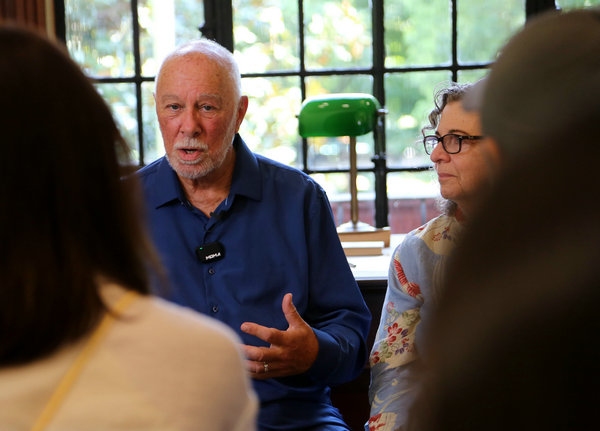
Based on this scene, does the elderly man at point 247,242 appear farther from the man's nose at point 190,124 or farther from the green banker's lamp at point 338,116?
the green banker's lamp at point 338,116

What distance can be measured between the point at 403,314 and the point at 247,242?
0.48 m

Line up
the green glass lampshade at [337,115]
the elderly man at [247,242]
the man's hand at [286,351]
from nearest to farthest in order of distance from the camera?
the man's hand at [286,351] → the elderly man at [247,242] → the green glass lampshade at [337,115]

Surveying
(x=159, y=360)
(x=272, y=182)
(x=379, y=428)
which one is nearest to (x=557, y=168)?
(x=159, y=360)

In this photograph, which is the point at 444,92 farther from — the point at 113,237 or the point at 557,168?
the point at 557,168

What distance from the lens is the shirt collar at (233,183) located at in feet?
6.93

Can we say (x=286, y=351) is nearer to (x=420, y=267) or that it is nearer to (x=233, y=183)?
(x=420, y=267)

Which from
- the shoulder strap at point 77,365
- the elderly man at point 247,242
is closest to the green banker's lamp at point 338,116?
the elderly man at point 247,242

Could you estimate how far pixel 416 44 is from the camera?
3.42 meters

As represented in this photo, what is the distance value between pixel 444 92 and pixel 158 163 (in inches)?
34.4

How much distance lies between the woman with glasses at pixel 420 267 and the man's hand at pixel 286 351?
184 mm

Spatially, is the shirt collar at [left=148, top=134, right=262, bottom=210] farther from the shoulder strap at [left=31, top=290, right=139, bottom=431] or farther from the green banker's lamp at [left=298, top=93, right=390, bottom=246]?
the shoulder strap at [left=31, top=290, right=139, bottom=431]

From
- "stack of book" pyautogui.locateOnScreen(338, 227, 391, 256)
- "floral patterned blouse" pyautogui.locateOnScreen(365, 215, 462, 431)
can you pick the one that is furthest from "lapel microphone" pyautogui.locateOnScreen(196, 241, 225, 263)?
"stack of book" pyautogui.locateOnScreen(338, 227, 391, 256)

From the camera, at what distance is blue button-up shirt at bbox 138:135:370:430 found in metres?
1.97

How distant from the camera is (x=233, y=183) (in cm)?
212
